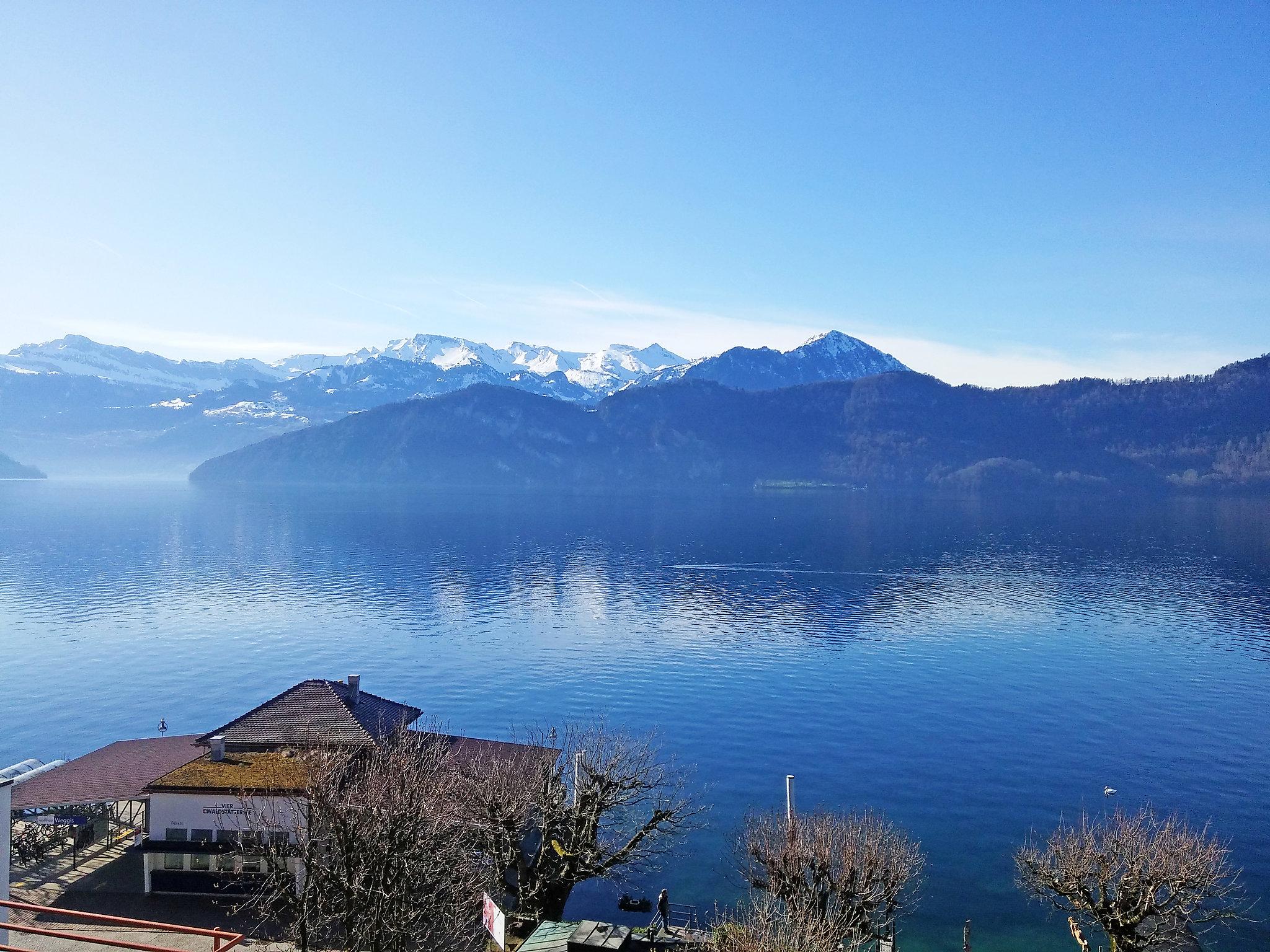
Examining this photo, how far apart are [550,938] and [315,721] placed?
25.2 m

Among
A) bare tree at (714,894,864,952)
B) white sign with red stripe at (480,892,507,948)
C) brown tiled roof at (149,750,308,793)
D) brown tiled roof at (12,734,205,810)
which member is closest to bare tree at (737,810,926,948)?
bare tree at (714,894,864,952)

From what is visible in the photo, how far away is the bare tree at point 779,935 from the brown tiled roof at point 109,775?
31.1 metres

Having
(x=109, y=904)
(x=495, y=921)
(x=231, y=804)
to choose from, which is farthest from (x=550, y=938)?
(x=109, y=904)

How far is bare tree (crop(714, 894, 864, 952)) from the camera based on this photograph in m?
32.0

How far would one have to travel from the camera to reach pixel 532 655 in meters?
113

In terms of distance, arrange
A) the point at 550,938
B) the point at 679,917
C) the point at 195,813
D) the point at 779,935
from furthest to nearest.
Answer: the point at 679,917 → the point at 195,813 → the point at 550,938 → the point at 779,935

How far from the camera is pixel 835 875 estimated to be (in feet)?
145

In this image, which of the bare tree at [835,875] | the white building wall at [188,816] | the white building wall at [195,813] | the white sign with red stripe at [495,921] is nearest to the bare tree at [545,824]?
the bare tree at [835,875]

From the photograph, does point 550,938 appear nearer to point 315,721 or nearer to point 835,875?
point 835,875

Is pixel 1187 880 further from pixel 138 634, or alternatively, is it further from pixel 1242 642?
pixel 138 634

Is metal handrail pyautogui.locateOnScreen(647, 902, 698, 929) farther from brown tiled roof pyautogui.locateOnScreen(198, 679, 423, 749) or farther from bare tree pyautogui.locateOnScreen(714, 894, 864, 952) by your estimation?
brown tiled roof pyautogui.locateOnScreen(198, 679, 423, 749)

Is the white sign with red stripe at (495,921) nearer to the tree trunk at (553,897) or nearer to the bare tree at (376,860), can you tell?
the bare tree at (376,860)

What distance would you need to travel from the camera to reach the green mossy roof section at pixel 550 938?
110ft

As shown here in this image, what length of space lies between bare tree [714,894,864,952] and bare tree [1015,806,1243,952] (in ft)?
34.8
